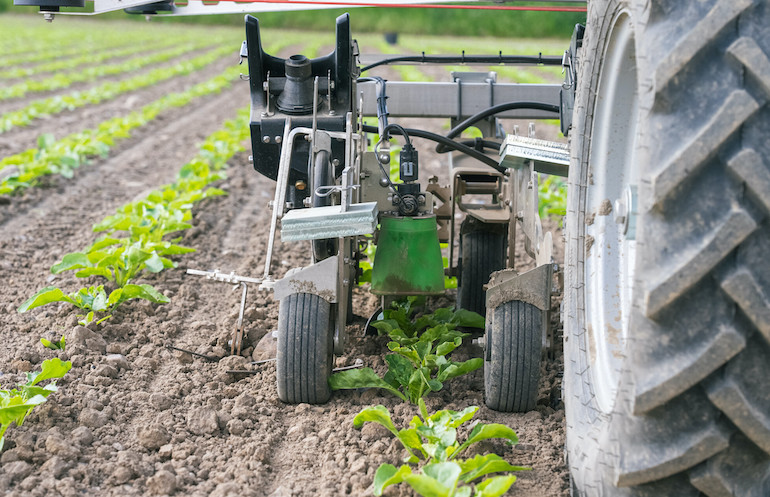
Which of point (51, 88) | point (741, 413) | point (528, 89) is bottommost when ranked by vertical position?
point (51, 88)

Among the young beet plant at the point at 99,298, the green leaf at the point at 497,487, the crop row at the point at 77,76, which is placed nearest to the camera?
the green leaf at the point at 497,487

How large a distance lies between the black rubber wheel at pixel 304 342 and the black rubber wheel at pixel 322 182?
23 cm

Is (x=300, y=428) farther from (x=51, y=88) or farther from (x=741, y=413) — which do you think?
(x=51, y=88)

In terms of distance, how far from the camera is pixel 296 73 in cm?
303

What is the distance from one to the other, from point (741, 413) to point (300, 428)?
5.06 feet

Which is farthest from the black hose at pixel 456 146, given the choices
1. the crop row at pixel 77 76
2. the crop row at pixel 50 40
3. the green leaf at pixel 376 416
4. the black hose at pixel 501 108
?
the crop row at pixel 50 40

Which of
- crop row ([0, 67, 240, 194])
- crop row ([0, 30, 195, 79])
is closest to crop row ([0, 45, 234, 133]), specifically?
crop row ([0, 67, 240, 194])

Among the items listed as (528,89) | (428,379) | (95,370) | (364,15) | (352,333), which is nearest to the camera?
(428,379)

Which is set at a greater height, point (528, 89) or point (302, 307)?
point (528, 89)

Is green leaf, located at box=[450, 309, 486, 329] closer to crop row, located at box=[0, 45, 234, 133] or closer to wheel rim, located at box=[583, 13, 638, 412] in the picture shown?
wheel rim, located at box=[583, 13, 638, 412]

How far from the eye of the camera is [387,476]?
2.19 m

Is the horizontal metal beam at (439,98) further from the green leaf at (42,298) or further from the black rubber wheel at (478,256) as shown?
the green leaf at (42,298)

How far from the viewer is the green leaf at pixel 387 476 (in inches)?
84.4

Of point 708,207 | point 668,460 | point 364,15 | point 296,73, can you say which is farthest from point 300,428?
point 364,15
